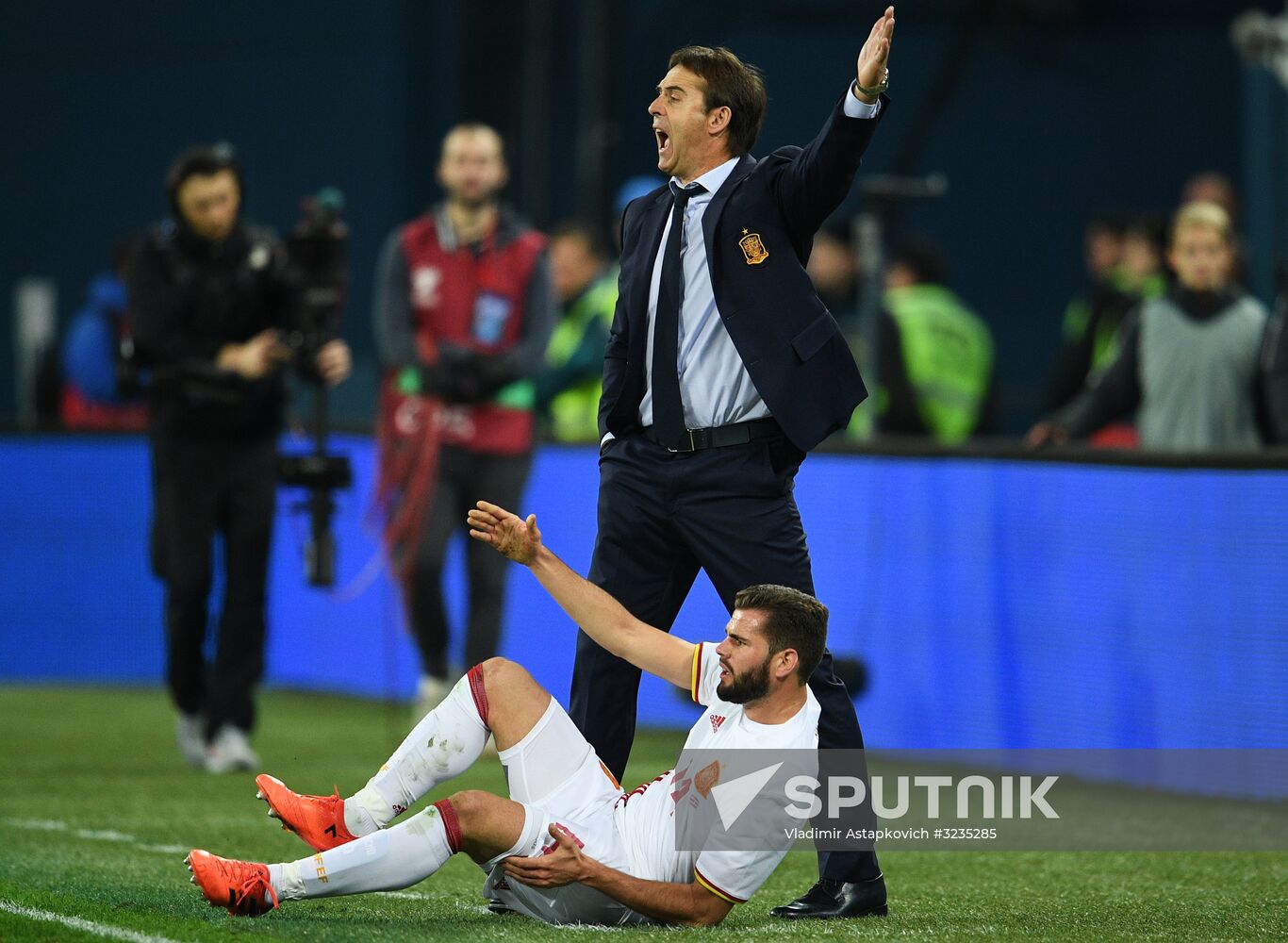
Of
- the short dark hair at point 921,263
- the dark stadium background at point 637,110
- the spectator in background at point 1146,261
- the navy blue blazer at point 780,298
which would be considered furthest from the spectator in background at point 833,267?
the navy blue blazer at point 780,298

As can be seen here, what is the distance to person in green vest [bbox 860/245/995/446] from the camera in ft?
37.3

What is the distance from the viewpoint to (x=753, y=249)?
5.76 meters

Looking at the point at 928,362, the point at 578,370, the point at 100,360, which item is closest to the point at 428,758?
the point at 578,370

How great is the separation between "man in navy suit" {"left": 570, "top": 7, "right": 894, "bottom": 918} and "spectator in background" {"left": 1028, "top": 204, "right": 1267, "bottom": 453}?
10.6 feet

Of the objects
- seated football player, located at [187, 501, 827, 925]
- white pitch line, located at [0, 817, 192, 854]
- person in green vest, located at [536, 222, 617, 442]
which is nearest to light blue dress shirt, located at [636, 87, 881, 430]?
seated football player, located at [187, 501, 827, 925]

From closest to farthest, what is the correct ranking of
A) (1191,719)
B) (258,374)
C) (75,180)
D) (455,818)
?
(455,818)
(1191,719)
(258,374)
(75,180)

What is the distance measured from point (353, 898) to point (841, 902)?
127 cm

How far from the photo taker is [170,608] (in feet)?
29.4

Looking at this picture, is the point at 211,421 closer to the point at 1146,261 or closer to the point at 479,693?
the point at 479,693

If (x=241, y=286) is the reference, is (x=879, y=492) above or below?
below

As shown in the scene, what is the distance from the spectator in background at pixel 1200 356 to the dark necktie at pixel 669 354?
3.29 metres

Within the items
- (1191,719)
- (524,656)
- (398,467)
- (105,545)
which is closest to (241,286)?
(398,467)

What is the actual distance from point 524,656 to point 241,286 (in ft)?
8.25

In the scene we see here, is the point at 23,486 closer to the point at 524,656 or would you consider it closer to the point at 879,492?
the point at 524,656
